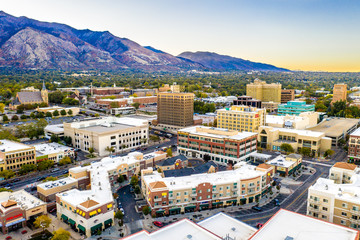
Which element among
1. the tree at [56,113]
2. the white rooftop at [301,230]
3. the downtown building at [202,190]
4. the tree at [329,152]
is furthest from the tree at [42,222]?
the tree at [56,113]

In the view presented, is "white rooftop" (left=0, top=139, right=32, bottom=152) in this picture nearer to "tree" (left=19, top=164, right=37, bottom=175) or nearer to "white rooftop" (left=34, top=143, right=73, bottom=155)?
"white rooftop" (left=34, top=143, right=73, bottom=155)

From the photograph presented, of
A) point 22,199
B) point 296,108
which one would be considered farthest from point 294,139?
point 22,199

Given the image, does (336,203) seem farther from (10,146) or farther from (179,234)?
(10,146)

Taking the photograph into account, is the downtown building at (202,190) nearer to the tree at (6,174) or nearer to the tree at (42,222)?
the tree at (42,222)

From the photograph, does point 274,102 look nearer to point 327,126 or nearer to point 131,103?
point 327,126

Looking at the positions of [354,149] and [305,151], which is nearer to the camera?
[354,149]

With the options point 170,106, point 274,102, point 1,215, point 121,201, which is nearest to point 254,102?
point 274,102
